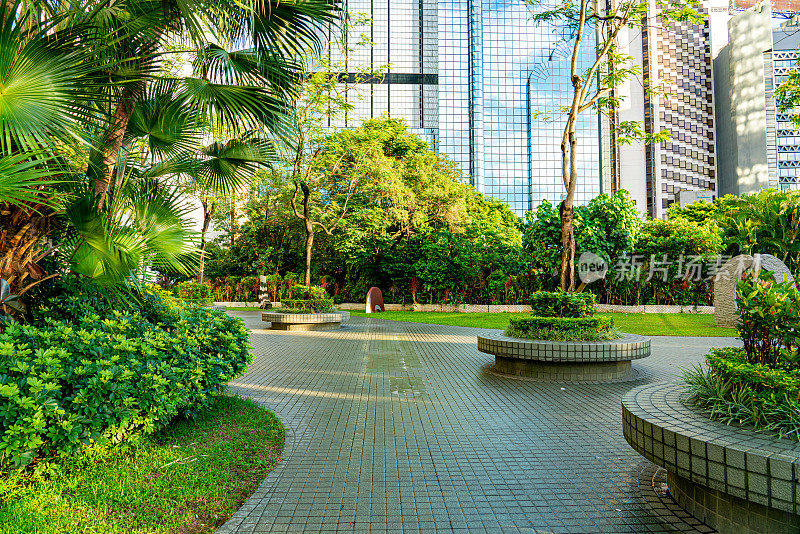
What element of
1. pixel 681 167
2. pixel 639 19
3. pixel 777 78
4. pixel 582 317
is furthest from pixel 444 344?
pixel 777 78

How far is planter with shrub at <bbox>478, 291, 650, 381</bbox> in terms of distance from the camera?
7090 millimetres

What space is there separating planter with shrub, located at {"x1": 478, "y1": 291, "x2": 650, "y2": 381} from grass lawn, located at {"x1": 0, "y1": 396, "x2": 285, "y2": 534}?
14.0 feet

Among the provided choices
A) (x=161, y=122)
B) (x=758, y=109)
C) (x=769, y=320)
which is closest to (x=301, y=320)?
(x=161, y=122)

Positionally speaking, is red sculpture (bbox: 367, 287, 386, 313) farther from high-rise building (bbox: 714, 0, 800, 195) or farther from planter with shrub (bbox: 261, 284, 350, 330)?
high-rise building (bbox: 714, 0, 800, 195)

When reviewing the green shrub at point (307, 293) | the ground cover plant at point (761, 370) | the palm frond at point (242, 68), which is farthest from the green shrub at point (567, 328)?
the green shrub at point (307, 293)

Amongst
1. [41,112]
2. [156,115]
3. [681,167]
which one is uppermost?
[681,167]

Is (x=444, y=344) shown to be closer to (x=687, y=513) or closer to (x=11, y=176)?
(x=687, y=513)

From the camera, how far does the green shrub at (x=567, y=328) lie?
7.58m

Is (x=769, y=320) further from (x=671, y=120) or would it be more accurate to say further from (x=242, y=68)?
(x=671, y=120)

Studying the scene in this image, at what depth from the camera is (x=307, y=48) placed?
5727mm

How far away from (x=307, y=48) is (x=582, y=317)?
5891mm

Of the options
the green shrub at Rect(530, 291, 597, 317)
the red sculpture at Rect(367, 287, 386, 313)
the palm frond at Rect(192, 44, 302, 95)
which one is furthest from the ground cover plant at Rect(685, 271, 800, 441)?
the red sculpture at Rect(367, 287, 386, 313)

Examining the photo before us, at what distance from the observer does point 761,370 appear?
2.98 metres

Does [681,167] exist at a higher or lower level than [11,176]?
higher
